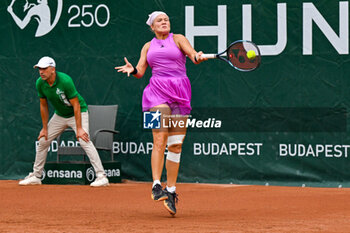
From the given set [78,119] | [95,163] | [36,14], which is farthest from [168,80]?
[36,14]

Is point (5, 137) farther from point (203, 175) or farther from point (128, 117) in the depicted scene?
point (203, 175)

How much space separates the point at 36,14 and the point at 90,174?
8.10 ft

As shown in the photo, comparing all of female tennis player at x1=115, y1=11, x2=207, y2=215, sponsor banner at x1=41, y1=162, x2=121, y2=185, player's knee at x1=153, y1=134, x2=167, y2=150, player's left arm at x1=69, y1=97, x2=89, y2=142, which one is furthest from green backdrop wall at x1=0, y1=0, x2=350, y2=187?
player's knee at x1=153, y1=134, x2=167, y2=150

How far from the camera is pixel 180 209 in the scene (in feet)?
22.1

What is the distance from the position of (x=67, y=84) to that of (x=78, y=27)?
4.81 feet

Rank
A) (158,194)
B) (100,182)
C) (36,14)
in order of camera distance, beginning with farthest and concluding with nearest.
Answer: (36,14) < (100,182) < (158,194)

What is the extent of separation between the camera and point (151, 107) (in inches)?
244

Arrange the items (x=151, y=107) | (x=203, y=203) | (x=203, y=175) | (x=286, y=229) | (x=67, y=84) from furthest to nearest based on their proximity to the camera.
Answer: (x=203, y=175)
(x=67, y=84)
(x=203, y=203)
(x=151, y=107)
(x=286, y=229)

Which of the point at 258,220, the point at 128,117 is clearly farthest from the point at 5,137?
the point at 258,220

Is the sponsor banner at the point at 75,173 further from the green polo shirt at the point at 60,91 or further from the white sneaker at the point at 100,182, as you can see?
the green polo shirt at the point at 60,91

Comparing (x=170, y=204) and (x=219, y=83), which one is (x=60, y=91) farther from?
(x=170, y=204)

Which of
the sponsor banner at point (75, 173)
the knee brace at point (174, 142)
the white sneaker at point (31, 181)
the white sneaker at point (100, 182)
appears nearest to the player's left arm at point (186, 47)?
the knee brace at point (174, 142)

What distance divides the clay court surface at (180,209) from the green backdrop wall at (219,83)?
0.38 m

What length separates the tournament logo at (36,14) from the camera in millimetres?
10117
